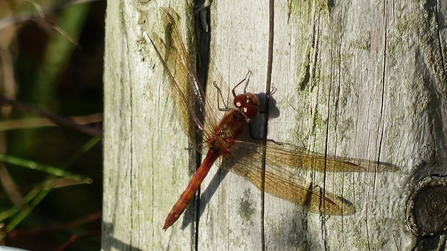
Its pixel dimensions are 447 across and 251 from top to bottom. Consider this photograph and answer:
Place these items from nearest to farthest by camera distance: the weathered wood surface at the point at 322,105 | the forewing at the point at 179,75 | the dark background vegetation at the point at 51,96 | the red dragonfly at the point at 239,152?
the weathered wood surface at the point at 322,105 → the red dragonfly at the point at 239,152 → the forewing at the point at 179,75 → the dark background vegetation at the point at 51,96

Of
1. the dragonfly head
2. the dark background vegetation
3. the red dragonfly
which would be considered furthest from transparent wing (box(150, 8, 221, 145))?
the dark background vegetation

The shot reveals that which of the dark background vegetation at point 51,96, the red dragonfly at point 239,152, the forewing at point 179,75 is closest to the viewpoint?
the red dragonfly at point 239,152

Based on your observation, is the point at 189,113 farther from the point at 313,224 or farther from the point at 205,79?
the point at 313,224

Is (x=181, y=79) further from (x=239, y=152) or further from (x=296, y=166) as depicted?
(x=296, y=166)

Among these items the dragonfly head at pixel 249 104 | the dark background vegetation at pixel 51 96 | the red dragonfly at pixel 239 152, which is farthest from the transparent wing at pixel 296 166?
the dark background vegetation at pixel 51 96

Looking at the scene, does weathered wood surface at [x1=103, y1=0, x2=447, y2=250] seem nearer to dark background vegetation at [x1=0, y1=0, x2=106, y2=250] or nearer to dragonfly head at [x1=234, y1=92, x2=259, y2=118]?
dragonfly head at [x1=234, y1=92, x2=259, y2=118]

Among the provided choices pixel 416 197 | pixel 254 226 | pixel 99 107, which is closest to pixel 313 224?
pixel 254 226

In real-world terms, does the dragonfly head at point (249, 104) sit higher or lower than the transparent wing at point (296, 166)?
higher

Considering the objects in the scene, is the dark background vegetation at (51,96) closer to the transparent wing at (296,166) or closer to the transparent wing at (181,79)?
the transparent wing at (181,79)
